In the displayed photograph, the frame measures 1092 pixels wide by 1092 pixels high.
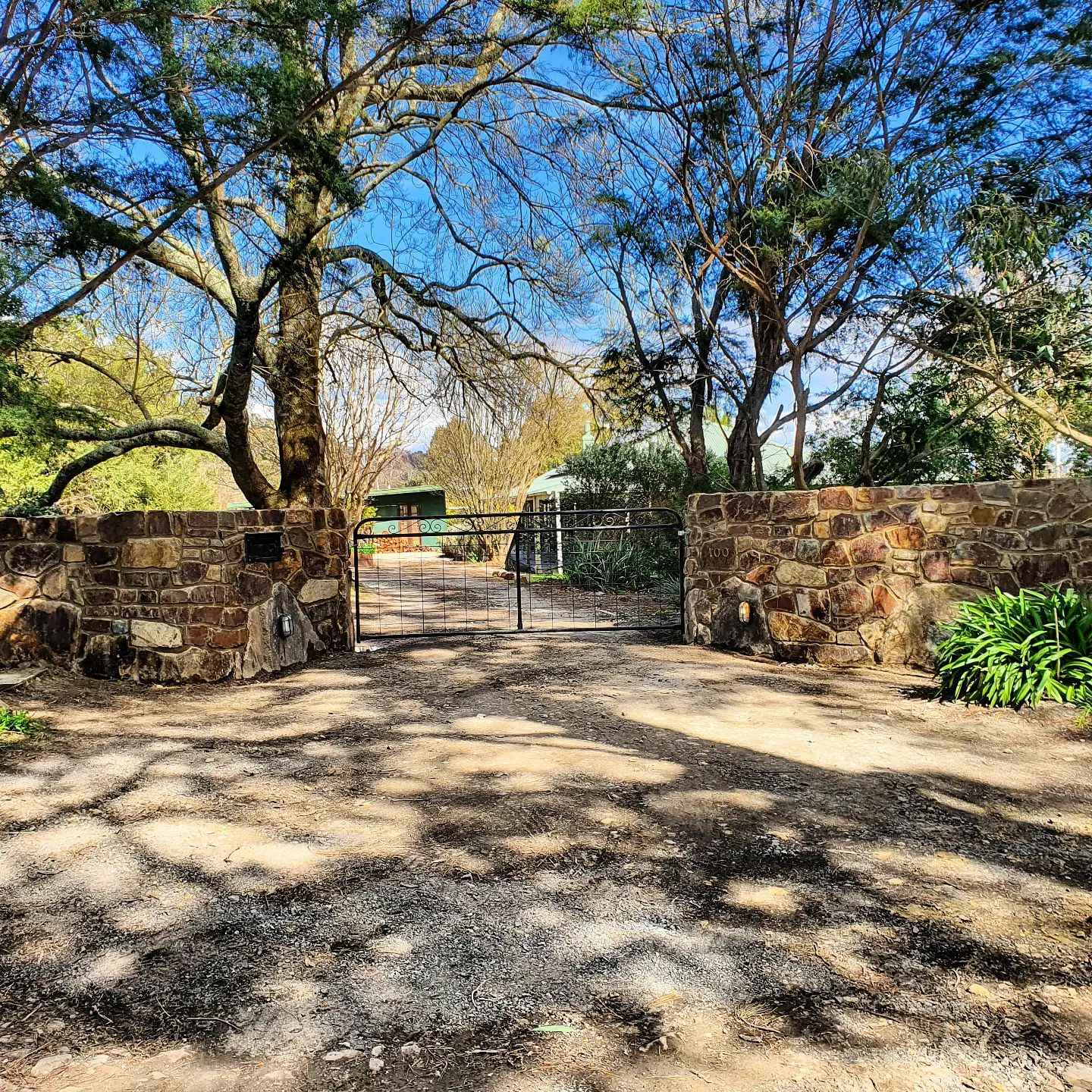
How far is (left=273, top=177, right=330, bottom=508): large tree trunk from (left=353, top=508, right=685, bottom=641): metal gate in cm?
88

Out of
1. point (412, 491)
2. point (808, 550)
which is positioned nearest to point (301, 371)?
point (808, 550)

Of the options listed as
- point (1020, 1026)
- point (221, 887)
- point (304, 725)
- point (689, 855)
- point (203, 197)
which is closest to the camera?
point (1020, 1026)

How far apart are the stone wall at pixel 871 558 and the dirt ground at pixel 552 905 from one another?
154 centimetres

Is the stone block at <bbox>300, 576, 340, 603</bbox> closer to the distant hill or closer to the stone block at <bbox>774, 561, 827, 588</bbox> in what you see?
the stone block at <bbox>774, 561, 827, 588</bbox>

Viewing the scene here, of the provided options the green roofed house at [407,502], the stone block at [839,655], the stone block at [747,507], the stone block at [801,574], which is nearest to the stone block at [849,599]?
the stone block at [801,574]

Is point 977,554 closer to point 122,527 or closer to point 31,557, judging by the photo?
point 122,527

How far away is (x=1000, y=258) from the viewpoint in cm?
621

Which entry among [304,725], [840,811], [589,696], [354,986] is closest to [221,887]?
[354,986]

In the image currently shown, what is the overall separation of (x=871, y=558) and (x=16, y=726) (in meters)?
6.37

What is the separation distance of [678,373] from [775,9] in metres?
3.94

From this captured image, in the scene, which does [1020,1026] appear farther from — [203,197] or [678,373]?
[678,373]

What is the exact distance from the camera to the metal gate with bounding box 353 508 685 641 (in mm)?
8906

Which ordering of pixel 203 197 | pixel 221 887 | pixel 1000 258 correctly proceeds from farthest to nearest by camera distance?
pixel 1000 258, pixel 203 197, pixel 221 887

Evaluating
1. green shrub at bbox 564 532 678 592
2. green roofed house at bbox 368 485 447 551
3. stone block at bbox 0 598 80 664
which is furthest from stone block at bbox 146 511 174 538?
green roofed house at bbox 368 485 447 551
